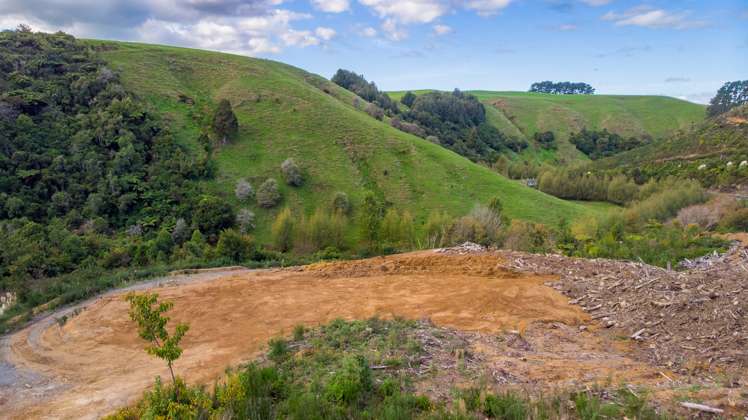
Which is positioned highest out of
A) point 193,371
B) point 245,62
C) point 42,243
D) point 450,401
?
point 245,62

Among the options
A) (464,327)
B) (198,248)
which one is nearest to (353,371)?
(464,327)

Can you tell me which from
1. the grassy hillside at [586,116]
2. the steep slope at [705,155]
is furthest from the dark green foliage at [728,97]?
the steep slope at [705,155]

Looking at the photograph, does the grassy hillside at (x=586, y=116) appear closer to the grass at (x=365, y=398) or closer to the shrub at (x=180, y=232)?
the shrub at (x=180, y=232)

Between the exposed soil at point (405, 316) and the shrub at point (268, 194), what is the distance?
2005cm

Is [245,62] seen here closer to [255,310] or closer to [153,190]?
[153,190]

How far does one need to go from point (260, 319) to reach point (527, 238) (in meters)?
19.2

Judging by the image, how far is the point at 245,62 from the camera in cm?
6462

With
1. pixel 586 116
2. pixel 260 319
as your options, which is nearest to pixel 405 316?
pixel 260 319

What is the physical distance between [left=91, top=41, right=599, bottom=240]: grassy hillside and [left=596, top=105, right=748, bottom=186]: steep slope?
1310 cm

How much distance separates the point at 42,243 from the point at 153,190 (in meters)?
10.5

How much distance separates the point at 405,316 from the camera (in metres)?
12.3

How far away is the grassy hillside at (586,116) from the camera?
101 m

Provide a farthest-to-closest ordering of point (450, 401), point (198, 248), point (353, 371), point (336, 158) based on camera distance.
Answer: point (336, 158) < point (198, 248) < point (353, 371) < point (450, 401)

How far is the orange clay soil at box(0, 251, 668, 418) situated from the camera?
912 cm
